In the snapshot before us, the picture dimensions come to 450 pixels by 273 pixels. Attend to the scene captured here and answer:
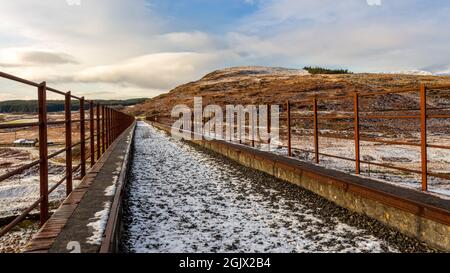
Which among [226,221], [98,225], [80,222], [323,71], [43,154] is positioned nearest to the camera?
[98,225]

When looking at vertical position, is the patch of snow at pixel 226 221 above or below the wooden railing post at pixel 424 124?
below

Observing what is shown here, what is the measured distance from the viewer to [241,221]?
4.91 m

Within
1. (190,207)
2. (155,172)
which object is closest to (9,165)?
(155,172)

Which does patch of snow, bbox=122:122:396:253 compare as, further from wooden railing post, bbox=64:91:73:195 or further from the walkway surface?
wooden railing post, bbox=64:91:73:195

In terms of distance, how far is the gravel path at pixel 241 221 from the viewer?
4047 millimetres

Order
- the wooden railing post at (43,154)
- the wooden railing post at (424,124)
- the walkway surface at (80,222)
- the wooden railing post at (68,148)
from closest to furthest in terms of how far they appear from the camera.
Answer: the walkway surface at (80,222) < the wooden railing post at (43,154) < the wooden railing post at (424,124) < the wooden railing post at (68,148)

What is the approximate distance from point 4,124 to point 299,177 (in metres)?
5.27

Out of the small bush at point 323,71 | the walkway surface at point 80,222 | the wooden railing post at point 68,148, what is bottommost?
→ the walkway surface at point 80,222

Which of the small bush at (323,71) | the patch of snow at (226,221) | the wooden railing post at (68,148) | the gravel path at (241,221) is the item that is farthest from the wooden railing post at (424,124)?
the small bush at (323,71)

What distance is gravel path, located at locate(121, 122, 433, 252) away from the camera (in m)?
4.05

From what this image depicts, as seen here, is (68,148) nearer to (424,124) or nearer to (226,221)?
(226,221)

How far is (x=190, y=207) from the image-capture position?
5.63m

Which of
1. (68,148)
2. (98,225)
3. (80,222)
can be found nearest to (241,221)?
(98,225)

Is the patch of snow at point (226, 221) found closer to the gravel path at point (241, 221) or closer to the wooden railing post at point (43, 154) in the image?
the gravel path at point (241, 221)
